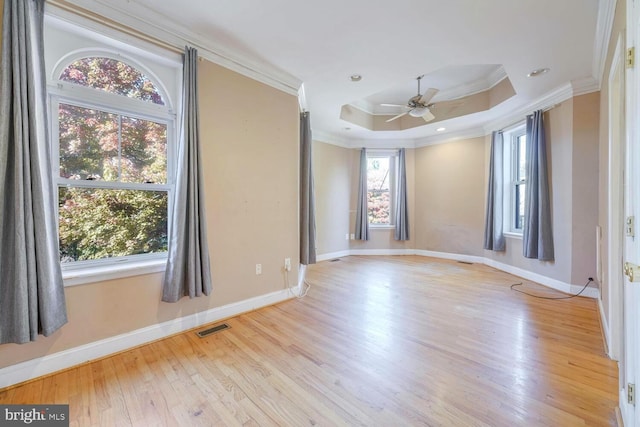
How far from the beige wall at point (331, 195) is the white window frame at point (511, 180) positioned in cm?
291

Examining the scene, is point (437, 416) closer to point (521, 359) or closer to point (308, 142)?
point (521, 359)

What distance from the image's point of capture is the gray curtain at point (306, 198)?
3669mm

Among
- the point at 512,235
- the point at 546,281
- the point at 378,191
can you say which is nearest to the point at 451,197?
the point at 512,235

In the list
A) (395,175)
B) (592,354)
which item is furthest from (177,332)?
(395,175)

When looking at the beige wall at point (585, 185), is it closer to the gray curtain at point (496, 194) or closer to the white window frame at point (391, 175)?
the gray curtain at point (496, 194)

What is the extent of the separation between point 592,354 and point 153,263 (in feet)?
11.6

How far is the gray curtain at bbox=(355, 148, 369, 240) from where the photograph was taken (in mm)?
5973

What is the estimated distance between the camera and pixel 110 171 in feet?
6.98

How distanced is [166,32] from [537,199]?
15.7 ft

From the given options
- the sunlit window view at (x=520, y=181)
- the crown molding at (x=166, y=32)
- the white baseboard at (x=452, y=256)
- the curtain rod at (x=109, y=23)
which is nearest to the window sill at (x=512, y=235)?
the sunlit window view at (x=520, y=181)

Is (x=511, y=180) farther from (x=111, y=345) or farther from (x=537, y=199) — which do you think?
(x=111, y=345)

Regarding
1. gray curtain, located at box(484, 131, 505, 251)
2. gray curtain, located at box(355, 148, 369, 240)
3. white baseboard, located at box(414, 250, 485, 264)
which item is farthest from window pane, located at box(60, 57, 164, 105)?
white baseboard, located at box(414, 250, 485, 264)

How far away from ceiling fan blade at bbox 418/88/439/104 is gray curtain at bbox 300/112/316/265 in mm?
1663

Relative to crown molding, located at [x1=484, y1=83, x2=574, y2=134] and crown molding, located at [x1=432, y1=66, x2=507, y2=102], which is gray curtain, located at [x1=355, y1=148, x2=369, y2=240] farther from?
crown molding, located at [x1=484, y1=83, x2=574, y2=134]
